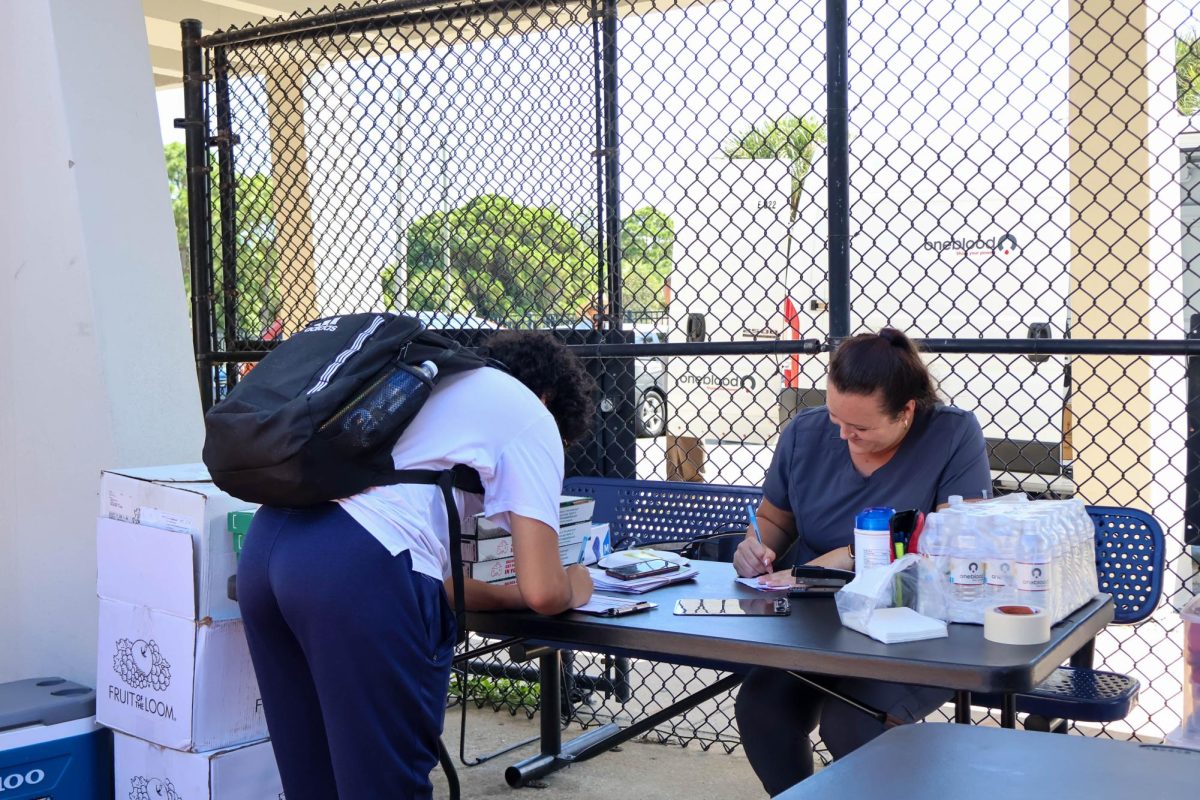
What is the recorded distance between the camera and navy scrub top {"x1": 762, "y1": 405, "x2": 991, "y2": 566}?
9.95 ft

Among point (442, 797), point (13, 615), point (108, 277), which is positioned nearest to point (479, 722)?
point (442, 797)

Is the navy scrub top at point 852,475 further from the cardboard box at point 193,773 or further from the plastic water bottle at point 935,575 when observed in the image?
the cardboard box at point 193,773

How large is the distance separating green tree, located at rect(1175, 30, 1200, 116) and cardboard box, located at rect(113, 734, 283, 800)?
6542 mm

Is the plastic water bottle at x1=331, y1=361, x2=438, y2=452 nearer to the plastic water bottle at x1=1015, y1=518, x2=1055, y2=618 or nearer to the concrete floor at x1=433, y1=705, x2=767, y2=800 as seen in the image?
the plastic water bottle at x1=1015, y1=518, x2=1055, y2=618

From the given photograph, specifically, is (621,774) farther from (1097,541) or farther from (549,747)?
(1097,541)

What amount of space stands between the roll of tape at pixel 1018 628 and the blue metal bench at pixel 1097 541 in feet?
1.41

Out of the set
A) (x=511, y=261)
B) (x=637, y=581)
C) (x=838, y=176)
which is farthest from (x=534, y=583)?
(x=511, y=261)

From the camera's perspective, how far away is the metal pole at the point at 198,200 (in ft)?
16.8

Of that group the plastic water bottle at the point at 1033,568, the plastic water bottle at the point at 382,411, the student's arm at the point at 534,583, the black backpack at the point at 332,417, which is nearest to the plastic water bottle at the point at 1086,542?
the plastic water bottle at the point at 1033,568

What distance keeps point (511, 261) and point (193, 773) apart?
8.37 feet

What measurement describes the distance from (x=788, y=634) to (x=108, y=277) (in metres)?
2.60

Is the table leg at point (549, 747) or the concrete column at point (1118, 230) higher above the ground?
the concrete column at point (1118, 230)

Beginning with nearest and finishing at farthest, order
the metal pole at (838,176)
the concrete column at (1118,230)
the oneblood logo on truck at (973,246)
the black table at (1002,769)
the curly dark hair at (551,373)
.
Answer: the black table at (1002,769)
the curly dark hair at (551,373)
the metal pole at (838,176)
the concrete column at (1118,230)
the oneblood logo on truck at (973,246)

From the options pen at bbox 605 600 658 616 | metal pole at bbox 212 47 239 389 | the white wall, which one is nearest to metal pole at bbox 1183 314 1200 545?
pen at bbox 605 600 658 616
